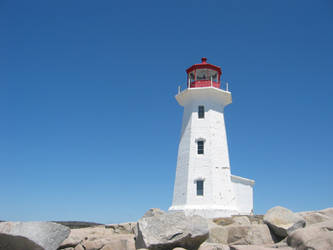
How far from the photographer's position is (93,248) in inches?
369

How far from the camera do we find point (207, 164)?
1948 cm

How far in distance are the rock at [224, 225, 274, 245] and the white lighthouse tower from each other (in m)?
8.85

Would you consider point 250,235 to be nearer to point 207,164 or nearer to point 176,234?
point 176,234

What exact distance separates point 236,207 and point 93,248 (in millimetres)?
12277

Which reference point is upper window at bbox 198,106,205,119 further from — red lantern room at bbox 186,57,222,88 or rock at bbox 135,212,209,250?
rock at bbox 135,212,209,250

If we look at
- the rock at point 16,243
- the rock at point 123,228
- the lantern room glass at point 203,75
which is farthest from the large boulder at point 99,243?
the lantern room glass at point 203,75

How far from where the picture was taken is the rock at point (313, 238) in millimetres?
5977

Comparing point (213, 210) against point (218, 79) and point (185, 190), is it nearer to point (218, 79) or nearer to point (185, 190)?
point (185, 190)

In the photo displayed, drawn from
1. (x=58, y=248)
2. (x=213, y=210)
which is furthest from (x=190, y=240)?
(x=213, y=210)

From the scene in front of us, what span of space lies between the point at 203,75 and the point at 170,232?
54.8 ft

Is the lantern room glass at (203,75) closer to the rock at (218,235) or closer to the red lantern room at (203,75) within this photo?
the red lantern room at (203,75)

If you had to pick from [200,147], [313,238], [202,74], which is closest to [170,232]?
[313,238]

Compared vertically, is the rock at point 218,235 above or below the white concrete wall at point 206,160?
below

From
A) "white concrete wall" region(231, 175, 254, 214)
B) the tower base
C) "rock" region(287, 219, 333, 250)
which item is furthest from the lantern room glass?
"rock" region(287, 219, 333, 250)
